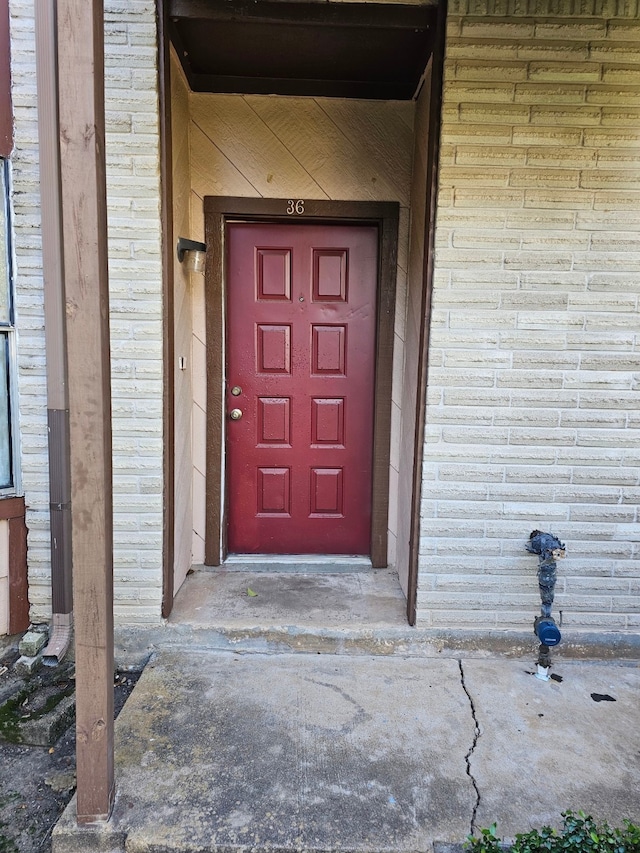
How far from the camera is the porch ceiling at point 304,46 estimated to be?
260 cm

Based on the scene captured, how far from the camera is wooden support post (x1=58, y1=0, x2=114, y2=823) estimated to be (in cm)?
160

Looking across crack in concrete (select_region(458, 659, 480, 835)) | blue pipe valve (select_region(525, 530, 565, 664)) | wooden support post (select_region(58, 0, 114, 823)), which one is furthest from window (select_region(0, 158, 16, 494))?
blue pipe valve (select_region(525, 530, 565, 664))

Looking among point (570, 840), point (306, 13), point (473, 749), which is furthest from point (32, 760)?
point (306, 13)

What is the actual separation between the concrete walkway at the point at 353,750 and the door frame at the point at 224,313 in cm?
84

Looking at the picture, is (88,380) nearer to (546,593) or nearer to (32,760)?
(32,760)

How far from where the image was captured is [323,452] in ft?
11.9

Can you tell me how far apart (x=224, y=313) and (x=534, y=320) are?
185cm

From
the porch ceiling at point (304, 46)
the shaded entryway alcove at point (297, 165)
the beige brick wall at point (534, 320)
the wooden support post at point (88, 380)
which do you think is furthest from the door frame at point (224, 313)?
the wooden support post at point (88, 380)

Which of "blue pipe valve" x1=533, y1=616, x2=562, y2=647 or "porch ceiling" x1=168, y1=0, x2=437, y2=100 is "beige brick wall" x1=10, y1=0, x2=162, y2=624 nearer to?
"porch ceiling" x1=168, y1=0, x2=437, y2=100

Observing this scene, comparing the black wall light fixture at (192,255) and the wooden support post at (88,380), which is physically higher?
the black wall light fixture at (192,255)

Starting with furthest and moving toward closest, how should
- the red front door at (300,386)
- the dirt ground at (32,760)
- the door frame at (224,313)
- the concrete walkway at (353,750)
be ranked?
the red front door at (300,386), the door frame at (224,313), the dirt ground at (32,760), the concrete walkway at (353,750)

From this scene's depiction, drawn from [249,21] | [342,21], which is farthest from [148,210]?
[342,21]

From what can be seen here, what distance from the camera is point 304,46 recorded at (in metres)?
2.85

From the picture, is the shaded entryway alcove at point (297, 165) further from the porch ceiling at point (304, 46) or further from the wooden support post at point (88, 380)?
the wooden support post at point (88, 380)
